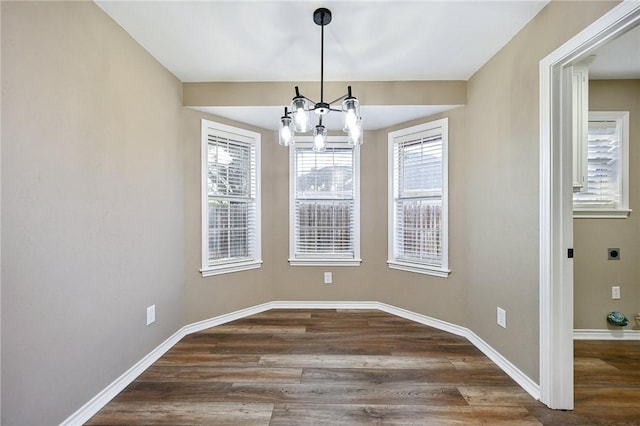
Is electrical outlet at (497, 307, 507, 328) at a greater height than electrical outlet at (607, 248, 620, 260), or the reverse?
electrical outlet at (607, 248, 620, 260)

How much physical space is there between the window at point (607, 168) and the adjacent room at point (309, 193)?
0.06ft

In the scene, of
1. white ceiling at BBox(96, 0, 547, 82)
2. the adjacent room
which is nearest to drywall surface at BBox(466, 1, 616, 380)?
the adjacent room

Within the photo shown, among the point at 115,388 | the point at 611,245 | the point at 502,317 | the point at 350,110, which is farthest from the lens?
the point at 611,245

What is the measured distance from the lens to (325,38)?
1958 mm

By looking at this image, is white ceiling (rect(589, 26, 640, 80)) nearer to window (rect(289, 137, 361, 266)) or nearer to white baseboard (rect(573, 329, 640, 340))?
window (rect(289, 137, 361, 266))

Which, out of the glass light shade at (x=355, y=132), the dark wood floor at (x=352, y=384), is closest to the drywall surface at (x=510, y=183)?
the dark wood floor at (x=352, y=384)

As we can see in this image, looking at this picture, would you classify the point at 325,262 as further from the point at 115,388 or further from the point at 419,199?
the point at 115,388

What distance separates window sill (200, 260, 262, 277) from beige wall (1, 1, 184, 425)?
51 centimetres

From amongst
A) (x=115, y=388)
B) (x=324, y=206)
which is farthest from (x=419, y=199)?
(x=115, y=388)

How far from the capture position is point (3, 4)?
1.17 metres

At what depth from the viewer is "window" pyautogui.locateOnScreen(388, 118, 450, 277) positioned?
9.00 ft

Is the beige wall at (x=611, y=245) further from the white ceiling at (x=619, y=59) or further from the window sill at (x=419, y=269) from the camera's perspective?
the window sill at (x=419, y=269)

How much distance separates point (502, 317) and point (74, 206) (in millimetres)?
2956

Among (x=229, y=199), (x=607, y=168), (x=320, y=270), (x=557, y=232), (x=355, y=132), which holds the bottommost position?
(x=320, y=270)
